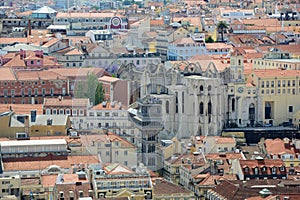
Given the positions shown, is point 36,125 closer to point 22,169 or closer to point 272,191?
point 22,169

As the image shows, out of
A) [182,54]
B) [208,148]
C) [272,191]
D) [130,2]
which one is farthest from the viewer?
[130,2]

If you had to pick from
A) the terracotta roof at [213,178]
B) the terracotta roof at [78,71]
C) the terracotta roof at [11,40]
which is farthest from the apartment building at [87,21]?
the terracotta roof at [213,178]

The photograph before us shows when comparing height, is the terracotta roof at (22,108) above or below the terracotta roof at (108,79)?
below

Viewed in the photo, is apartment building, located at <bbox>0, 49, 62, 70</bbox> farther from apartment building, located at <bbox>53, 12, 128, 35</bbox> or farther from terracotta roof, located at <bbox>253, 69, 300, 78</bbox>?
apartment building, located at <bbox>53, 12, 128, 35</bbox>

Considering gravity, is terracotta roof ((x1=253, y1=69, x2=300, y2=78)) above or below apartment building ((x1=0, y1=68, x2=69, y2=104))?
above

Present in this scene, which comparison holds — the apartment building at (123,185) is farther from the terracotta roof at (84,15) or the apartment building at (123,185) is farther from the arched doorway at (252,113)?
the terracotta roof at (84,15)

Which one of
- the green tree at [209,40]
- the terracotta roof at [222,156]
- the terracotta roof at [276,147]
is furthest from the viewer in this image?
the green tree at [209,40]

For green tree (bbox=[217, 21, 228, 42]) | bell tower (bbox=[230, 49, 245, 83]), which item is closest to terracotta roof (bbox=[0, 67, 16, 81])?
bell tower (bbox=[230, 49, 245, 83])

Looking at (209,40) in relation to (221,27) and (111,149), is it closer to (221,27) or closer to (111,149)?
(221,27)

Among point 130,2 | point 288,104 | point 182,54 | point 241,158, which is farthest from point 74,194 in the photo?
point 130,2

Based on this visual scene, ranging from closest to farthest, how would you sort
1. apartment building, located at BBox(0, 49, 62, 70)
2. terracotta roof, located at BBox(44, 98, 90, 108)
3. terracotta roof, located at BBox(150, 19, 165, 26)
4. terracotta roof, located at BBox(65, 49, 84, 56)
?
terracotta roof, located at BBox(44, 98, 90, 108) → apartment building, located at BBox(0, 49, 62, 70) → terracotta roof, located at BBox(65, 49, 84, 56) → terracotta roof, located at BBox(150, 19, 165, 26)

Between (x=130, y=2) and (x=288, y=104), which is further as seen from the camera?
(x=130, y=2)
